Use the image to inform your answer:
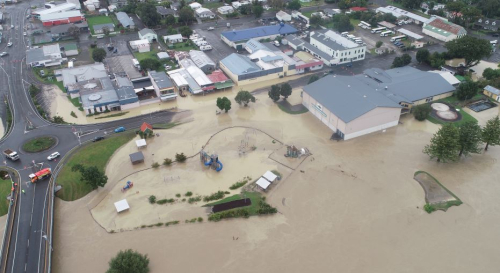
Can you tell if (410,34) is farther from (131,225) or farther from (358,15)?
(131,225)

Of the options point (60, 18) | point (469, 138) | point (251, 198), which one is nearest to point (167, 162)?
point (251, 198)

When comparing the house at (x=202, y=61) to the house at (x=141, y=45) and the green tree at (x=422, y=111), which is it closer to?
the house at (x=141, y=45)

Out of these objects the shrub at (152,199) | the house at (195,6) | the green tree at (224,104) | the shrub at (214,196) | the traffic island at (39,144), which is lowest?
the shrub at (214,196)

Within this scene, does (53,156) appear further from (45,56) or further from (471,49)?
(471,49)

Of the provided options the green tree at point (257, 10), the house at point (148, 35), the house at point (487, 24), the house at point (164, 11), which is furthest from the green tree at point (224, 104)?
the house at point (487, 24)

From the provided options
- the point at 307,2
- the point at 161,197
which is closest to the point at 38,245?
the point at 161,197

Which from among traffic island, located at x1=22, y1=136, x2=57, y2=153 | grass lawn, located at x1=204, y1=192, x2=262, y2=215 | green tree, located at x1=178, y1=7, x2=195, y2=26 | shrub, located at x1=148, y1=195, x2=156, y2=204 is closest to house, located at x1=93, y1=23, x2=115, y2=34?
green tree, located at x1=178, y1=7, x2=195, y2=26
